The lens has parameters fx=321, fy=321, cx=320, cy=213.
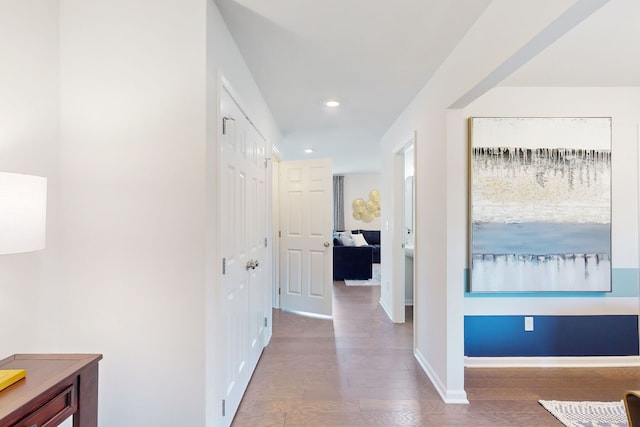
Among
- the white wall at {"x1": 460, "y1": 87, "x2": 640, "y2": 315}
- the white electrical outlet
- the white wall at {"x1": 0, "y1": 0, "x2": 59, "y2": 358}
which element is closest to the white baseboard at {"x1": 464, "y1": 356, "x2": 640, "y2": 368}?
the white electrical outlet

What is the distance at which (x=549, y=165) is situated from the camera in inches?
105

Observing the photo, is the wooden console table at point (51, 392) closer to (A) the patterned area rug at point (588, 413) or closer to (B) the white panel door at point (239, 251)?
(B) the white panel door at point (239, 251)

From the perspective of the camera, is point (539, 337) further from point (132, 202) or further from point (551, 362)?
point (132, 202)

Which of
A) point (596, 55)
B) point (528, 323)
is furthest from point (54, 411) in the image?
point (596, 55)

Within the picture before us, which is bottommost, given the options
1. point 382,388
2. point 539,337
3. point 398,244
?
point 382,388

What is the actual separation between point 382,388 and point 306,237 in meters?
2.17

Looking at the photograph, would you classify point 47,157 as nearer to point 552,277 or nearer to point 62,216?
point 62,216

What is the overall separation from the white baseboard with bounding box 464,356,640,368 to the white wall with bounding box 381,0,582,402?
0.51 m

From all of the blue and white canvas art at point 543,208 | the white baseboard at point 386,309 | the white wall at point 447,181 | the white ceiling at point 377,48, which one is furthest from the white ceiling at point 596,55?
the white baseboard at point 386,309

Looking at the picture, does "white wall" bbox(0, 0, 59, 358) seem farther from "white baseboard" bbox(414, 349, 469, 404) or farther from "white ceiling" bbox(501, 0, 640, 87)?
"white ceiling" bbox(501, 0, 640, 87)

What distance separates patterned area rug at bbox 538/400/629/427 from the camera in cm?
195

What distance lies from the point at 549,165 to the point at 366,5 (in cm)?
206

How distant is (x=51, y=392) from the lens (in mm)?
999

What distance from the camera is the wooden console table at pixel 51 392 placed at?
2.97ft
